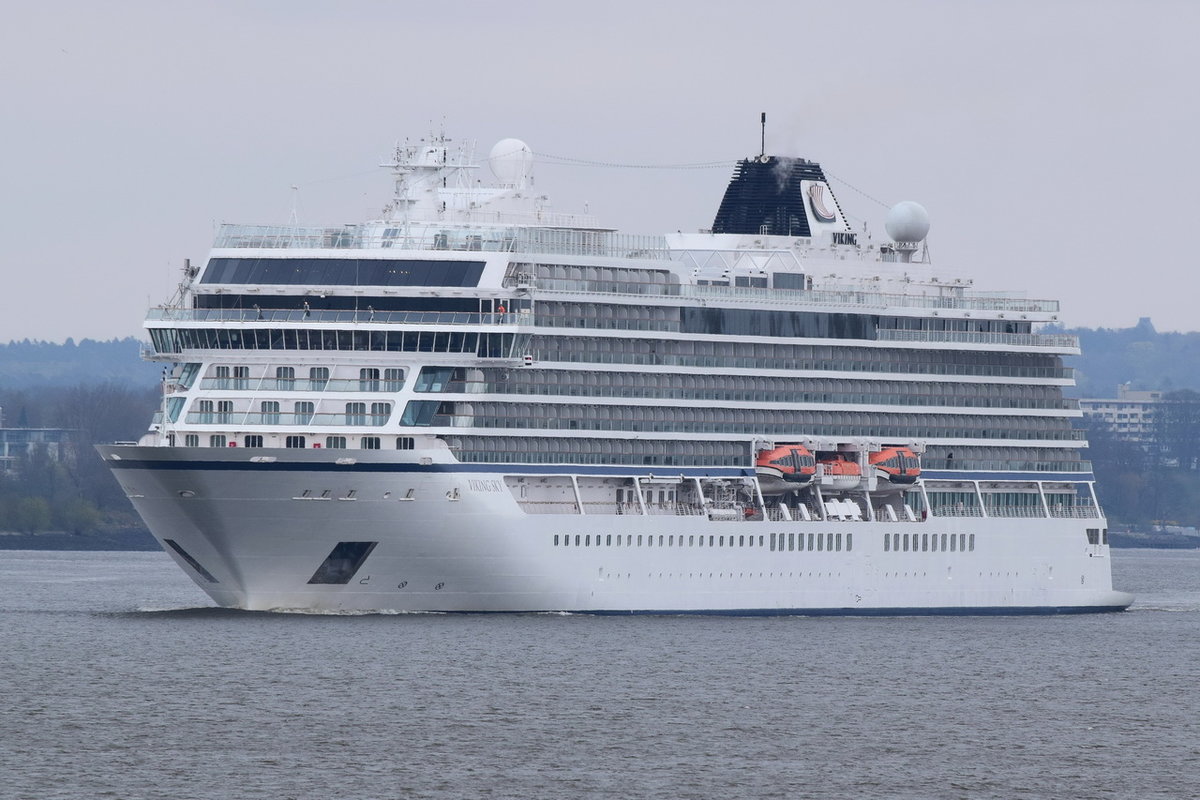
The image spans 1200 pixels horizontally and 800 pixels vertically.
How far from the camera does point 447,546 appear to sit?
75500 millimetres

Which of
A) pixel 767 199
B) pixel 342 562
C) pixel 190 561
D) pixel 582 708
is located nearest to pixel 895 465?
pixel 767 199

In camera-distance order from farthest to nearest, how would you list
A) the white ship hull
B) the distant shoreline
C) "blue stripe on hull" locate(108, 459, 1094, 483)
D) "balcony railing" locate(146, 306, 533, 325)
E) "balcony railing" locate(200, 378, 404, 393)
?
the distant shoreline
"balcony railing" locate(146, 306, 533, 325)
"balcony railing" locate(200, 378, 404, 393)
the white ship hull
"blue stripe on hull" locate(108, 459, 1094, 483)

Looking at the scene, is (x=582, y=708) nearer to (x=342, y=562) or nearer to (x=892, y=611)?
(x=342, y=562)

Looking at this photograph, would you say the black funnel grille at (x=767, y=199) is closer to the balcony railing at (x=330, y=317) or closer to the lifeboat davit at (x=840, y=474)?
the lifeboat davit at (x=840, y=474)

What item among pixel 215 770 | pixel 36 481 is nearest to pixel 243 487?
pixel 215 770

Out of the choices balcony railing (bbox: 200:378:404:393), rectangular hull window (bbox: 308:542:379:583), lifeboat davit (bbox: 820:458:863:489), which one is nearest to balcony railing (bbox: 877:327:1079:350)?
lifeboat davit (bbox: 820:458:863:489)

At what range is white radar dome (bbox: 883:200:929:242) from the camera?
94312 mm

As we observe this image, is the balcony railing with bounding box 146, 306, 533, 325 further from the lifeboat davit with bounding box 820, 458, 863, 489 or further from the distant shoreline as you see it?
the distant shoreline

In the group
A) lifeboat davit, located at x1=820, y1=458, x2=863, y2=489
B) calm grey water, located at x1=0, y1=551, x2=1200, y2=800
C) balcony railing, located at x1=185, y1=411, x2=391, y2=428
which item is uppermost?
balcony railing, located at x1=185, y1=411, x2=391, y2=428

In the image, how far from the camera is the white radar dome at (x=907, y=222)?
94312 millimetres

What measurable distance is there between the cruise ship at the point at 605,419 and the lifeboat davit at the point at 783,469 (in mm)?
99

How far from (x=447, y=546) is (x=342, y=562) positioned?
294 cm

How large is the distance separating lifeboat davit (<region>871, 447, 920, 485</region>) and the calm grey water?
5.09 m

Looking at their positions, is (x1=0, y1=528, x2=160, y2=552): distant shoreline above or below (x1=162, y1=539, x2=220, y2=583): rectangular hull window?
above
